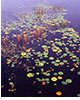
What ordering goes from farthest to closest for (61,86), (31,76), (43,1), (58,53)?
(43,1)
(58,53)
(31,76)
(61,86)

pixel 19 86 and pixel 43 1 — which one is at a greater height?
pixel 43 1

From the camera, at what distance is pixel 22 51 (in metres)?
4.78

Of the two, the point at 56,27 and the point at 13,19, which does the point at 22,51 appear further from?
the point at 13,19

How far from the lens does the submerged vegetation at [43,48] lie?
3.85 meters

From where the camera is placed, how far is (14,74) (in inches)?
153

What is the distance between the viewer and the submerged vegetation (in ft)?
12.6

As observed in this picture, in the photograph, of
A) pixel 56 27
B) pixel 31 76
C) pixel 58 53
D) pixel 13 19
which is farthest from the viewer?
pixel 13 19

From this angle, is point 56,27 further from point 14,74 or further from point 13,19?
point 14,74

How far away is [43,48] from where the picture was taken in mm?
4922

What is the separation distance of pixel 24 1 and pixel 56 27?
203 inches

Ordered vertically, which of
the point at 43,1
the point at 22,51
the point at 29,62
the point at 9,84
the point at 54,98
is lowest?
the point at 54,98

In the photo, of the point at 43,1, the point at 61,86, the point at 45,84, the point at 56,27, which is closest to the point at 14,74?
the point at 45,84

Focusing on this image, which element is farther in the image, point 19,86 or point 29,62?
point 29,62

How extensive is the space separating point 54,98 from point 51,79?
58cm
